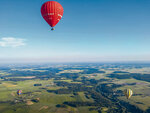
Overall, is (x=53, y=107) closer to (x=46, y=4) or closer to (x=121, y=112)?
(x=121, y=112)

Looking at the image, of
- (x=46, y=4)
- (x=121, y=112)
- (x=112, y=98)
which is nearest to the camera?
(x=46, y=4)

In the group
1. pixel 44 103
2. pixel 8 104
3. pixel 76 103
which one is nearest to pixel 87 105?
pixel 76 103

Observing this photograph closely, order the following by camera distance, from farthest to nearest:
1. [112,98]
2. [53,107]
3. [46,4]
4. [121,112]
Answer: [112,98] < [53,107] < [121,112] < [46,4]

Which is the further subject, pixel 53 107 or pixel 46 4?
pixel 53 107

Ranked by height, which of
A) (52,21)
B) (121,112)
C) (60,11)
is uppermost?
(60,11)

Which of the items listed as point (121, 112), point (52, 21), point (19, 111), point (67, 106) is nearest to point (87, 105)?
point (67, 106)

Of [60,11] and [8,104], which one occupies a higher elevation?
[60,11]
